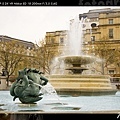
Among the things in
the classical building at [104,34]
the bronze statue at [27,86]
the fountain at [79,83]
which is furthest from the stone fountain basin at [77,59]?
the classical building at [104,34]

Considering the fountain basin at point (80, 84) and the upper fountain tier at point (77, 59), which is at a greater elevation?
the upper fountain tier at point (77, 59)

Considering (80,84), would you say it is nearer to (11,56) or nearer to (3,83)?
(3,83)

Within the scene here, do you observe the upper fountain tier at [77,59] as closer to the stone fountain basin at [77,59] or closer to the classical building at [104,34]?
the stone fountain basin at [77,59]

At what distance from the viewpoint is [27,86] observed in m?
4.88

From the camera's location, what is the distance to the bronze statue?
4887 millimetres

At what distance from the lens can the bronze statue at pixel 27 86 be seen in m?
4.89

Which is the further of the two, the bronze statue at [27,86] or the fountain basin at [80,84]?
the fountain basin at [80,84]

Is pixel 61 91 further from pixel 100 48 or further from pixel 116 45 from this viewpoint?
pixel 116 45

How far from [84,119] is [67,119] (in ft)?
0.70

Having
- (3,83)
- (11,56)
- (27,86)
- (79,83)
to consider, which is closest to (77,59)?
(79,83)

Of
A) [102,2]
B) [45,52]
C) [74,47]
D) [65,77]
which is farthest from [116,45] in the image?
[102,2]

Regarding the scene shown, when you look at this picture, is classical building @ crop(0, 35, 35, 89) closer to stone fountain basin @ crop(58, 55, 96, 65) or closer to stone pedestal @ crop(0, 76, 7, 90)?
stone pedestal @ crop(0, 76, 7, 90)

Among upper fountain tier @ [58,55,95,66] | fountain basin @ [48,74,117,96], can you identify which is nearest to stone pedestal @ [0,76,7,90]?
upper fountain tier @ [58,55,95,66]

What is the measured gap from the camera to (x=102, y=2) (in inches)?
188
